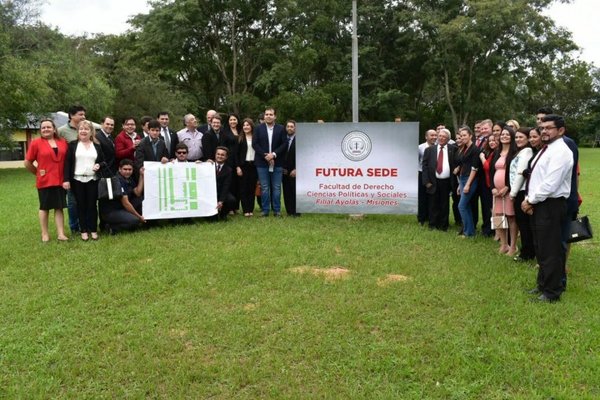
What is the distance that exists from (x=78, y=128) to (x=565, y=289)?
6.32 meters

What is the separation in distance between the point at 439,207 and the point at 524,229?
2075 millimetres

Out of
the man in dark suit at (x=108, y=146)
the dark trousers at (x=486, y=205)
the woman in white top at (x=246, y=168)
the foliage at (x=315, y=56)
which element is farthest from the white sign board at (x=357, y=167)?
the foliage at (x=315, y=56)

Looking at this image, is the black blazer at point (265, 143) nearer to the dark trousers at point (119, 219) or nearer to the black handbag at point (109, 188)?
the dark trousers at point (119, 219)

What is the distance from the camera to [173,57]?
32062 millimetres

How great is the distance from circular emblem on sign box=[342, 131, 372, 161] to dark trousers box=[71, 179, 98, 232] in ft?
12.7

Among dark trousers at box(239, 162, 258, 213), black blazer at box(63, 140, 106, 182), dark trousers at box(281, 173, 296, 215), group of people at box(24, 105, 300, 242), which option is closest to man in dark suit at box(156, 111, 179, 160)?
group of people at box(24, 105, 300, 242)

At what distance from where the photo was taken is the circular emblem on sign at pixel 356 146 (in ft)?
27.3

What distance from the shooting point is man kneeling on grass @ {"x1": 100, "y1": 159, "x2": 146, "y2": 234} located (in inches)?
291

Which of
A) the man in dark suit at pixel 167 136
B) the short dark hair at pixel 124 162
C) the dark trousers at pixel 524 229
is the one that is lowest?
the dark trousers at pixel 524 229

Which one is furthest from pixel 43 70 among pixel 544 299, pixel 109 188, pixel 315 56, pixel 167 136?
pixel 544 299

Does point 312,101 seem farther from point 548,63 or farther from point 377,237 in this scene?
point 377,237

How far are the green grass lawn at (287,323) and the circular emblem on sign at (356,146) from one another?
79.3 inches

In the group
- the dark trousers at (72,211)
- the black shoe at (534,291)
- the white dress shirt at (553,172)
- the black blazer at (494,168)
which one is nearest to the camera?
the white dress shirt at (553,172)

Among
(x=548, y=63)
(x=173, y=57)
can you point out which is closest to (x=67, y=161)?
(x=173, y=57)
